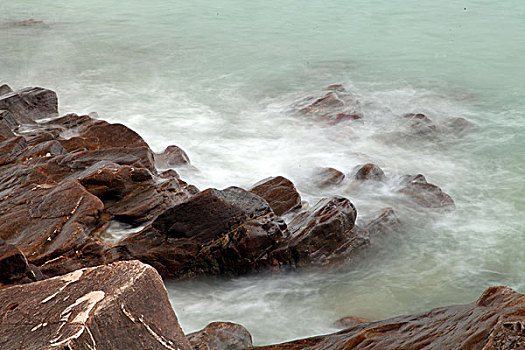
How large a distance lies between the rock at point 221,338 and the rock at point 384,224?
322cm

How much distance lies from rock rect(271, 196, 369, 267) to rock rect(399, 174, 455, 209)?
6.11ft

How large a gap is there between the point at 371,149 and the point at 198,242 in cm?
563

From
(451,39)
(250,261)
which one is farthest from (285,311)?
(451,39)

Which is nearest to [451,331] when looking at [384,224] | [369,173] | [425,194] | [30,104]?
[384,224]

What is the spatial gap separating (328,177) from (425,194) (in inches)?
61.0

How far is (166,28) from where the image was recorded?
21.0 m

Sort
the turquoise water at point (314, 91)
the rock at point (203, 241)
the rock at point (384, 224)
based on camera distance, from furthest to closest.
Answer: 1. the rock at point (384, 224)
2. the turquoise water at point (314, 91)
3. the rock at point (203, 241)

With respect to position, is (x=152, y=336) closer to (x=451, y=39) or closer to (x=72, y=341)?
(x=72, y=341)

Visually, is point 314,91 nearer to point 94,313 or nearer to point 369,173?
point 369,173

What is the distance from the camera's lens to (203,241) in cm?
631

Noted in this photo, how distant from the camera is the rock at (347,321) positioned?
18.9 feet

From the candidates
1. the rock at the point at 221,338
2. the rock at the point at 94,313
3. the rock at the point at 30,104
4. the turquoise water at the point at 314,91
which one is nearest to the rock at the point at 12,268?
the rock at the point at 94,313

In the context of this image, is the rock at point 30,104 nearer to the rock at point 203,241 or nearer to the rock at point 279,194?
the rock at point 279,194

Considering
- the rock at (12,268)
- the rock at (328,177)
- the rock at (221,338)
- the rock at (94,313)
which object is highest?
the rock at (94,313)
